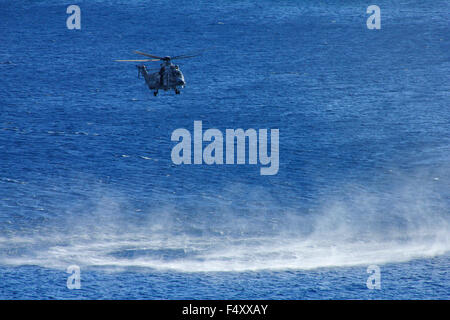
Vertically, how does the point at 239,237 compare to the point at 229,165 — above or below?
below

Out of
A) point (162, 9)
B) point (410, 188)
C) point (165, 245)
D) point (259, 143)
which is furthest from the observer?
point (162, 9)

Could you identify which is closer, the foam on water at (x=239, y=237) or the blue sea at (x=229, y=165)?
the blue sea at (x=229, y=165)

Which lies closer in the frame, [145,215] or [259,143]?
[145,215]

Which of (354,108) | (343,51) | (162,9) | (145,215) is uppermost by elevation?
(162,9)

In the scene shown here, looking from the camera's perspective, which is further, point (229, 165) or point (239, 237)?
point (229, 165)

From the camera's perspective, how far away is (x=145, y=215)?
104 metres

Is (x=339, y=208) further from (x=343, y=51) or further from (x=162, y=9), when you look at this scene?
(x=162, y=9)

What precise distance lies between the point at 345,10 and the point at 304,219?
102 meters

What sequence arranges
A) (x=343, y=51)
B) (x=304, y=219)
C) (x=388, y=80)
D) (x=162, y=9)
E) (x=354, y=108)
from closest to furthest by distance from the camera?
1. (x=304, y=219)
2. (x=354, y=108)
3. (x=388, y=80)
4. (x=343, y=51)
5. (x=162, y=9)

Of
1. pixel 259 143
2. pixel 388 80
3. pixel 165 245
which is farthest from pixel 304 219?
pixel 388 80

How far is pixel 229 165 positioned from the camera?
125750mm

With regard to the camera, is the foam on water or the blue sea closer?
the blue sea

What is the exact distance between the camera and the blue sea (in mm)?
86438

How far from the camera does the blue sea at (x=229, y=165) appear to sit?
3403 inches
